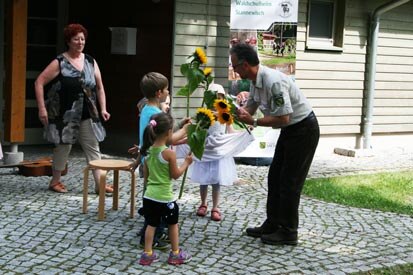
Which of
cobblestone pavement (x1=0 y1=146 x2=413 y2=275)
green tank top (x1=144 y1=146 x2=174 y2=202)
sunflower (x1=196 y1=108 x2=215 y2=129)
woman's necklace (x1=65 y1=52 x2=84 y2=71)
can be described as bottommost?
cobblestone pavement (x1=0 y1=146 x2=413 y2=275)

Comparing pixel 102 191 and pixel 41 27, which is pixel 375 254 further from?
pixel 41 27

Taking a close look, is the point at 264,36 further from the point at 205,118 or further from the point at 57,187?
the point at 205,118

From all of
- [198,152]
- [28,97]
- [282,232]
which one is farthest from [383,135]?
[198,152]

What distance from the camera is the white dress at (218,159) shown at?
663 centimetres

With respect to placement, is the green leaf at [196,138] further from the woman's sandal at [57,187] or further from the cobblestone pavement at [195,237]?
the woman's sandal at [57,187]

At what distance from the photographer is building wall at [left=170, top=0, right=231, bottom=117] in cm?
966

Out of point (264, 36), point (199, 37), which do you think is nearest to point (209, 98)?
point (199, 37)

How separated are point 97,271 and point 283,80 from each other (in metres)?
2.16

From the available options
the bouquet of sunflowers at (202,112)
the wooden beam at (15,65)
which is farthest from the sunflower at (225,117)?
the wooden beam at (15,65)

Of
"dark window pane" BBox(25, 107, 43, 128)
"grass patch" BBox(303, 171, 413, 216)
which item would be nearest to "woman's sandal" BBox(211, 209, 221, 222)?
"grass patch" BBox(303, 171, 413, 216)

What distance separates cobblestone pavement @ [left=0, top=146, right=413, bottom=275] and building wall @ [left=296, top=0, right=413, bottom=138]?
3.74 metres

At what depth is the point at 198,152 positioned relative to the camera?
530cm

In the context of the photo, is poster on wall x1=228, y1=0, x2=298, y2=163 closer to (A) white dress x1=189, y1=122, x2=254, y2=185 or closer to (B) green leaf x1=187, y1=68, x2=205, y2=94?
(A) white dress x1=189, y1=122, x2=254, y2=185

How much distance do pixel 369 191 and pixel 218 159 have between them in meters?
2.79
